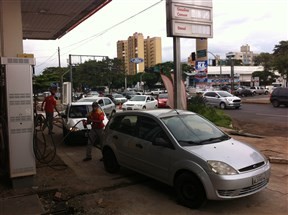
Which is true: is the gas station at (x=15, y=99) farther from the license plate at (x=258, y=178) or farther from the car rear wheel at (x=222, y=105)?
the car rear wheel at (x=222, y=105)

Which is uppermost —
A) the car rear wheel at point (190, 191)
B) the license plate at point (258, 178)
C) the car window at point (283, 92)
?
the car window at point (283, 92)

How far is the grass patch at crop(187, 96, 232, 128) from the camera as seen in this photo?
17.4 m

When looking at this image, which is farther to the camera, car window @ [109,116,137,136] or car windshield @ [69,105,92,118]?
car windshield @ [69,105,92,118]

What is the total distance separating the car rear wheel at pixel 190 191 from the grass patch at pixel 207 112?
11.3 meters

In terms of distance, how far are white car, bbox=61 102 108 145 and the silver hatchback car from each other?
4.21 meters

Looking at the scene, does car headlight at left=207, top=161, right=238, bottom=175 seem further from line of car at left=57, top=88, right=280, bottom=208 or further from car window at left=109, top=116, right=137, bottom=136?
car window at left=109, top=116, right=137, bottom=136

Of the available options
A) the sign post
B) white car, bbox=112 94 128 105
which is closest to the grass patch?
the sign post

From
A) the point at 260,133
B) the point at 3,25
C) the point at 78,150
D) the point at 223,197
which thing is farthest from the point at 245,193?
the point at 260,133

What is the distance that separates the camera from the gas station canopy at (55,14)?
10250 millimetres

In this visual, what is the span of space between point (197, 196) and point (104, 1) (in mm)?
6570

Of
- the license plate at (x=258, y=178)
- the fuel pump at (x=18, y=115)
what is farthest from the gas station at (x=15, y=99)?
the license plate at (x=258, y=178)

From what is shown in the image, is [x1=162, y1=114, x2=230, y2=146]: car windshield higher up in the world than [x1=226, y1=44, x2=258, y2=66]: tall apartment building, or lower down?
lower down

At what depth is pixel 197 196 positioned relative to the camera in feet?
17.5

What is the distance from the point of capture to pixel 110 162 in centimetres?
772
